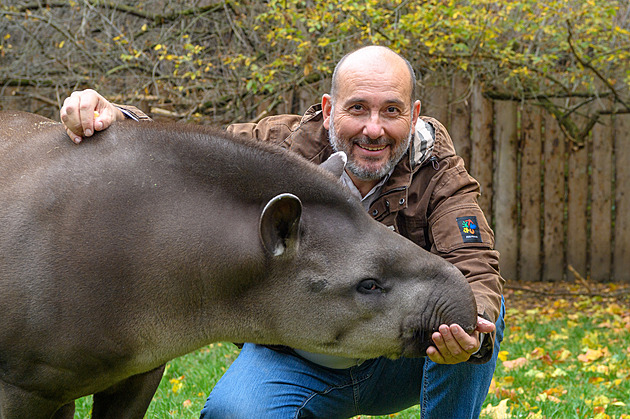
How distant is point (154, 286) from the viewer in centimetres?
331

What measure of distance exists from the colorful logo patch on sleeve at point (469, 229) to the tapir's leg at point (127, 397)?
5.47 feet

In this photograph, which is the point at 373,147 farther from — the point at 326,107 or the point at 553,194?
the point at 553,194

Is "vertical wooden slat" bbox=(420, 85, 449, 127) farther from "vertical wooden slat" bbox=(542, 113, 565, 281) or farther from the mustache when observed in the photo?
the mustache

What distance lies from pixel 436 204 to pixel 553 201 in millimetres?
8230

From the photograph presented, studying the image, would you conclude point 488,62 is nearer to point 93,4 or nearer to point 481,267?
point 93,4

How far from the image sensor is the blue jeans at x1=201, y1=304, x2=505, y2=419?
387 cm

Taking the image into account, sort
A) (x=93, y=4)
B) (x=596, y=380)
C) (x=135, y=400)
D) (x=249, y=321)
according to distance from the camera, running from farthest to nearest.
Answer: (x=93, y=4) → (x=596, y=380) → (x=135, y=400) → (x=249, y=321)

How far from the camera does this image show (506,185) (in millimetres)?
11570

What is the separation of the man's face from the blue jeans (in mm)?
1032

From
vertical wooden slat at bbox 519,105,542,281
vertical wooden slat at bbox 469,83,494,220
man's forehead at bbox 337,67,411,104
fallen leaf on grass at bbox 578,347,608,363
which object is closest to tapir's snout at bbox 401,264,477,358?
man's forehead at bbox 337,67,411,104

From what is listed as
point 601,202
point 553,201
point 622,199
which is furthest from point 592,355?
point 622,199

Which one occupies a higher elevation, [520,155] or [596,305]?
[520,155]

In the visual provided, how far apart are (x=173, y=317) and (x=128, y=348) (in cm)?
23

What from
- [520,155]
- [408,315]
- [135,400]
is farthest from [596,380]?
[520,155]
